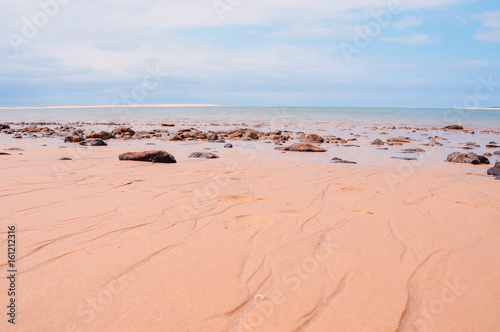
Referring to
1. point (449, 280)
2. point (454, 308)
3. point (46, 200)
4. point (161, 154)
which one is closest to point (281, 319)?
point (454, 308)

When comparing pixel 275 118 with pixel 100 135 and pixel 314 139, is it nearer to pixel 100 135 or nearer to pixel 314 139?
pixel 314 139

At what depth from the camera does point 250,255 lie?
284 centimetres

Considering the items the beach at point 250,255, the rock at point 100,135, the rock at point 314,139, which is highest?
the rock at point 314,139

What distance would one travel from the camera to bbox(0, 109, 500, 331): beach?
6.78 feet

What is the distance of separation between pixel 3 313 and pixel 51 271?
50 cm

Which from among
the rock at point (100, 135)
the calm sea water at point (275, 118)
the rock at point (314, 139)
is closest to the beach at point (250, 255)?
the rock at point (314, 139)

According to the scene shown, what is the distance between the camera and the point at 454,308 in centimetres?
217

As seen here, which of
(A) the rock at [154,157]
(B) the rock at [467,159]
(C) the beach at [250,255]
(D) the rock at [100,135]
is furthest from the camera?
(D) the rock at [100,135]

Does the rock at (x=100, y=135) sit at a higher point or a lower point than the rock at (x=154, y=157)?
lower

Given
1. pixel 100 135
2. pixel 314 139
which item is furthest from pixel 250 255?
pixel 100 135

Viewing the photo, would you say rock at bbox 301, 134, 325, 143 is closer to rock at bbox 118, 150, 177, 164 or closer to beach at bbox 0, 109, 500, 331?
rock at bbox 118, 150, 177, 164

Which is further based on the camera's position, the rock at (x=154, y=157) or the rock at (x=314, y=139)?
the rock at (x=314, y=139)

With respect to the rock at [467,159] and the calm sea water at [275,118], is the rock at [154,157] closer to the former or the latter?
the rock at [467,159]

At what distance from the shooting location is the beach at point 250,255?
2.07 meters
